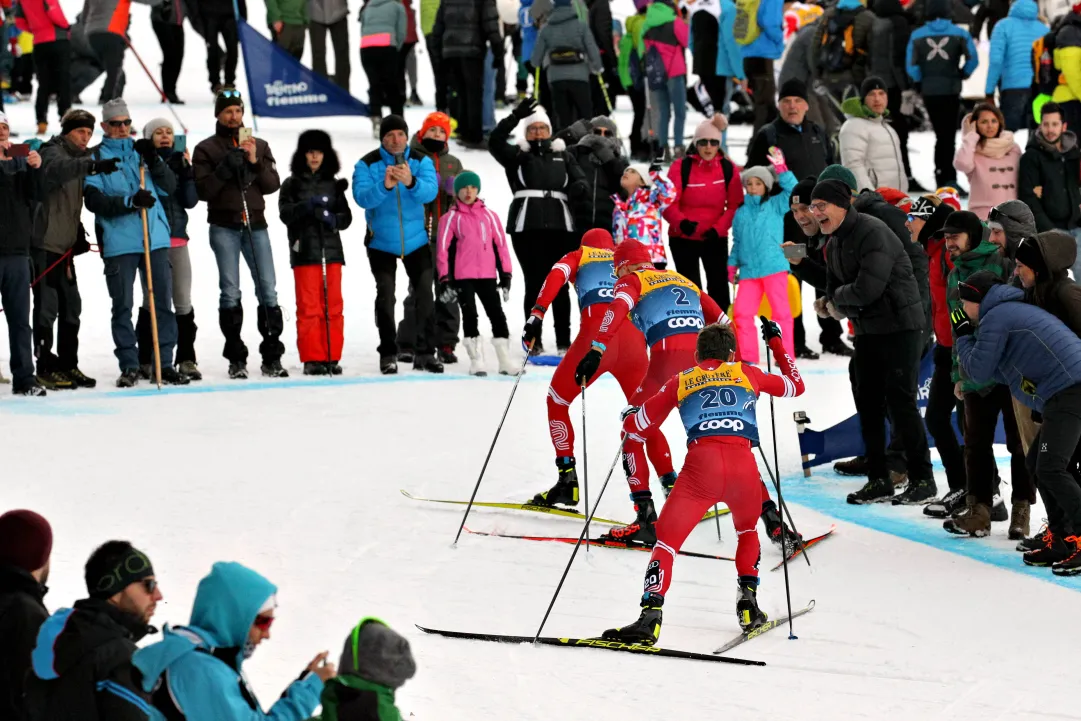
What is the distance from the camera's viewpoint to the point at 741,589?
6.82 metres

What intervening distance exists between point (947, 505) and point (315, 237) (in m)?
5.21

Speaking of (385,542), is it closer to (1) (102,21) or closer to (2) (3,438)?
(2) (3,438)

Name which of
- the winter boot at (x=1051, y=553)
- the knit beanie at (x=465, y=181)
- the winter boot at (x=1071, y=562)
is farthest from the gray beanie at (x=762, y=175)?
the winter boot at (x=1071, y=562)

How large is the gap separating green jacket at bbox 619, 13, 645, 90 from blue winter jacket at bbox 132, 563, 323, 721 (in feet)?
44.8

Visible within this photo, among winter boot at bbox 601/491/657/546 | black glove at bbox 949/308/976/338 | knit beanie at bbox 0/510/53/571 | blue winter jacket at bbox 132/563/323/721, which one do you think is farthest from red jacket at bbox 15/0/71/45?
blue winter jacket at bbox 132/563/323/721

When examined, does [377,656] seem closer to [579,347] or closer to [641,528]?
[641,528]

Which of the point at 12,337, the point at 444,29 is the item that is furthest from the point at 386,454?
the point at 444,29

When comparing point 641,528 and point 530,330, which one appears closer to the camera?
point 641,528

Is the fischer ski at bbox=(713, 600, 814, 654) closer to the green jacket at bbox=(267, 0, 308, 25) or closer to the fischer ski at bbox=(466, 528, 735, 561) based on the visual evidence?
the fischer ski at bbox=(466, 528, 735, 561)

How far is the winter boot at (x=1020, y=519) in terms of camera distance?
8297 millimetres

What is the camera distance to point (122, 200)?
36.2ft

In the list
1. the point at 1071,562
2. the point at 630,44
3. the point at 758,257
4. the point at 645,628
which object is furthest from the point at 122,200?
the point at 630,44

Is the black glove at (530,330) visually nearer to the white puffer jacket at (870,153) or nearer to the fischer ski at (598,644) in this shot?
the fischer ski at (598,644)

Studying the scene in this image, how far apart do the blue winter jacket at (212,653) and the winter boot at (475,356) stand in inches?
316
